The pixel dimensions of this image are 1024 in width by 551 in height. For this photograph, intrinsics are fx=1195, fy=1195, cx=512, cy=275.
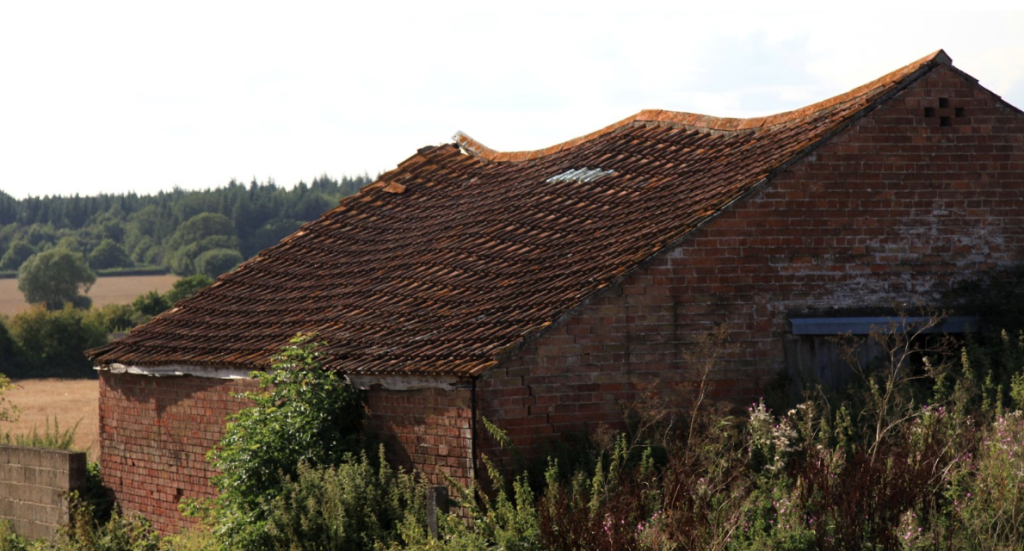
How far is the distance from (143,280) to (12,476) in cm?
11330

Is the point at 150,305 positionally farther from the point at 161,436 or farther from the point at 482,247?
the point at 482,247

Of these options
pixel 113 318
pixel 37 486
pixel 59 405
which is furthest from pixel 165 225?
pixel 37 486

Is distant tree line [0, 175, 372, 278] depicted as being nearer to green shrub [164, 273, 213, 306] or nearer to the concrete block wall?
green shrub [164, 273, 213, 306]

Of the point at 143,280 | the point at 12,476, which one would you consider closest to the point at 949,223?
the point at 12,476

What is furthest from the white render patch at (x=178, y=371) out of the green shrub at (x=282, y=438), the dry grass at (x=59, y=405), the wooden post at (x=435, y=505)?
the dry grass at (x=59, y=405)

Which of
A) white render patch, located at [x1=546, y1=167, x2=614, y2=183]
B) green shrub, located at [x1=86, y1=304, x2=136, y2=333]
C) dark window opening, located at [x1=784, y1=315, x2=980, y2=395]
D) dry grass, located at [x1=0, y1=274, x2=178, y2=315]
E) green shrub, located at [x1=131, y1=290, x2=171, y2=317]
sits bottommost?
dark window opening, located at [x1=784, y1=315, x2=980, y2=395]

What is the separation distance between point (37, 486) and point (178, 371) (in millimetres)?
2875

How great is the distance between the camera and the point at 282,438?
10609 mm

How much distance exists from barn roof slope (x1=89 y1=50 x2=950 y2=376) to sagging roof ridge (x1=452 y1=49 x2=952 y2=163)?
0.03 meters

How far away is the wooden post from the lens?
8.97 meters

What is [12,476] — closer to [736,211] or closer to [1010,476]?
[736,211]

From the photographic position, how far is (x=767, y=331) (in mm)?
10633

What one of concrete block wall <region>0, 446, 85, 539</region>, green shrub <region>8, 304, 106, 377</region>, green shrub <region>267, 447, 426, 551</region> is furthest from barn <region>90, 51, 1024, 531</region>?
green shrub <region>8, 304, 106, 377</region>

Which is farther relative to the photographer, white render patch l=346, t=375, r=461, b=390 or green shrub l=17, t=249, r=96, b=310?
green shrub l=17, t=249, r=96, b=310
